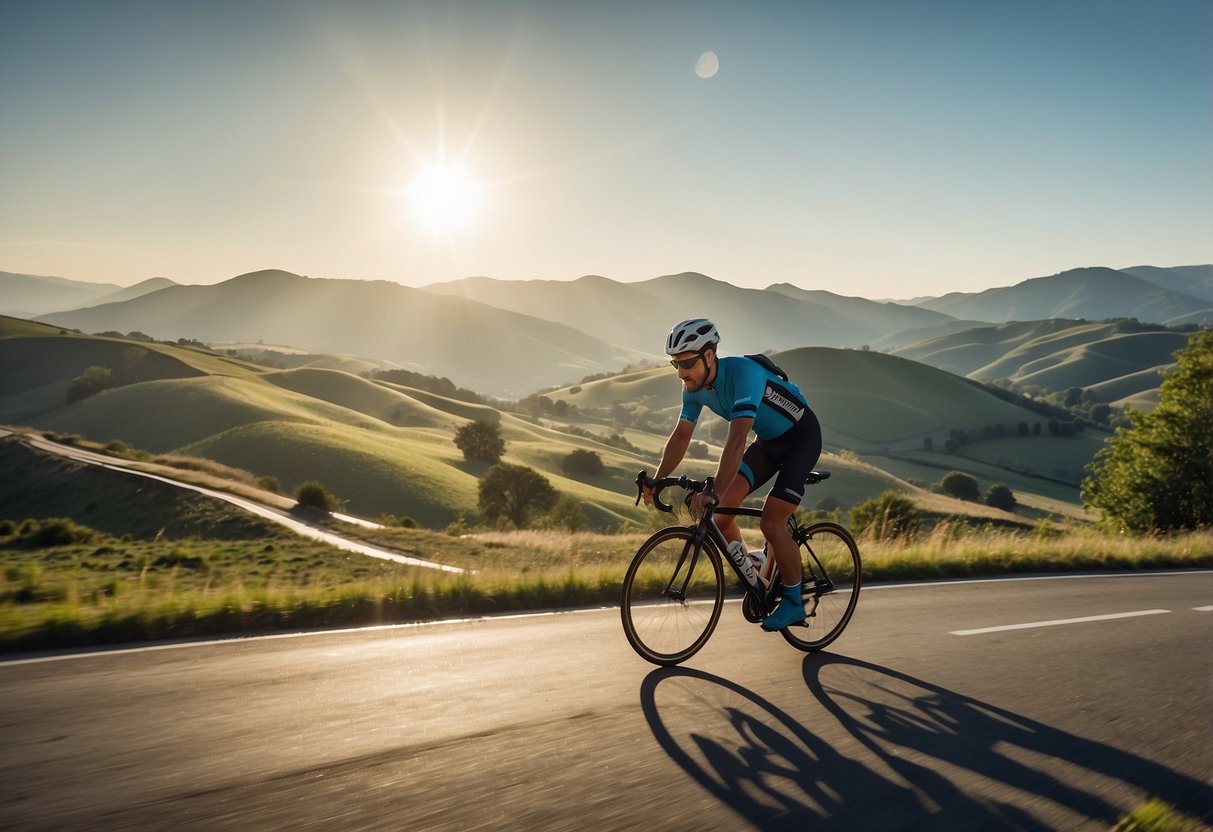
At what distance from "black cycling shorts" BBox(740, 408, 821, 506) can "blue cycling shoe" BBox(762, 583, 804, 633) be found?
2.17 ft

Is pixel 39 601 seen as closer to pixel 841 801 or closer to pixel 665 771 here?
pixel 665 771

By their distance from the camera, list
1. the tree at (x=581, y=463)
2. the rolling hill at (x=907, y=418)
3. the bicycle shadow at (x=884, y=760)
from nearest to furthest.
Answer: the bicycle shadow at (x=884, y=760)
the tree at (x=581, y=463)
the rolling hill at (x=907, y=418)

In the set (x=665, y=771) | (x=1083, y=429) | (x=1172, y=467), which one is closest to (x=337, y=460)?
(x=1172, y=467)

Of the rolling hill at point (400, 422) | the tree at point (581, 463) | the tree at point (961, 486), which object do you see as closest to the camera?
the rolling hill at point (400, 422)

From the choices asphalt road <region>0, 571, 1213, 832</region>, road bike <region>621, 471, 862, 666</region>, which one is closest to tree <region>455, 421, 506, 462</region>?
asphalt road <region>0, 571, 1213, 832</region>

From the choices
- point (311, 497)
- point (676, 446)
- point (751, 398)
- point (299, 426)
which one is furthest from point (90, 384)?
point (751, 398)

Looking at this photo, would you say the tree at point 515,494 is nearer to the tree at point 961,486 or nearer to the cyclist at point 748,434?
the cyclist at point 748,434

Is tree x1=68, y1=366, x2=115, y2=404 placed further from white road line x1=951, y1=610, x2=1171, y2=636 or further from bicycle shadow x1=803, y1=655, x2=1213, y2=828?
bicycle shadow x1=803, y1=655, x2=1213, y2=828

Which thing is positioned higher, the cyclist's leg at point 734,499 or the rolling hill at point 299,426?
the rolling hill at point 299,426

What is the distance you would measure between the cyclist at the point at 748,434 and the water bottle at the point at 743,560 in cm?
6

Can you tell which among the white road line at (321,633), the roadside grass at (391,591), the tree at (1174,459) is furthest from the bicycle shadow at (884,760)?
the tree at (1174,459)

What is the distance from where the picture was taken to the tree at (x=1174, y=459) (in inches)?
1055

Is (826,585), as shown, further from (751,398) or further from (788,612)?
(751,398)

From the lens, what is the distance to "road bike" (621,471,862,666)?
208 inches
